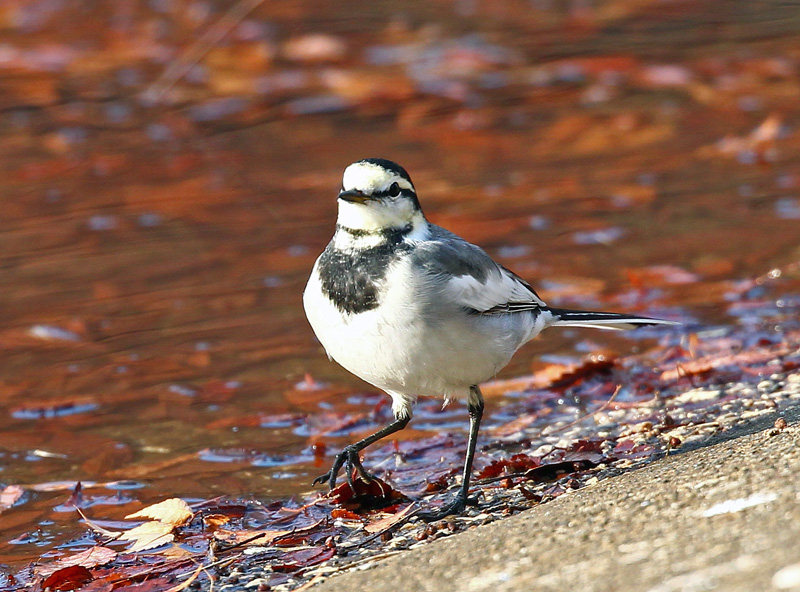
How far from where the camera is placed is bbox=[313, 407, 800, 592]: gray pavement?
286 cm

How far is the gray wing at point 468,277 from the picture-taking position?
452 cm

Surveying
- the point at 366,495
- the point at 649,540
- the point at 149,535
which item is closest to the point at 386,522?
the point at 366,495

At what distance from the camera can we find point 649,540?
3.20 m

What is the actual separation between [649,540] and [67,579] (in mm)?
2256

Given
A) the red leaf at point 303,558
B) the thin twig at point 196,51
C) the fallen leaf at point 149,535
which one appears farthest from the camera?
the thin twig at point 196,51

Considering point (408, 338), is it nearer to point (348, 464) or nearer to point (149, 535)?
point (348, 464)

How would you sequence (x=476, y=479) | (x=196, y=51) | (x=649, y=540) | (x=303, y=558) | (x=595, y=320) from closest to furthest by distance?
(x=649, y=540), (x=303, y=558), (x=476, y=479), (x=595, y=320), (x=196, y=51)

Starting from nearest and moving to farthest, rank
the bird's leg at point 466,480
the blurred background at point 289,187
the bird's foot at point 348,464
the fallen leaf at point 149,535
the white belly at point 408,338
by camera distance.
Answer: the white belly at point 408,338
the bird's leg at point 466,480
the fallen leaf at point 149,535
the bird's foot at point 348,464
the blurred background at point 289,187

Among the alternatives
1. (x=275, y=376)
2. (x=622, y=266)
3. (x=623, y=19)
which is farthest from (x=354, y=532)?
(x=623, y=19)

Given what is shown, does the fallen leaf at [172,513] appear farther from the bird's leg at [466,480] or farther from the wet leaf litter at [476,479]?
the bird's leg at [466,480]

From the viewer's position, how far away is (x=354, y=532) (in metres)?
4.43

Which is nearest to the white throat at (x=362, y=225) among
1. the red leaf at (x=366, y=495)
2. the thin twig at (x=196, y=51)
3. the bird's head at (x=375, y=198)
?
the bird's head at (x=375, y=198)

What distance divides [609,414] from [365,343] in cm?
187

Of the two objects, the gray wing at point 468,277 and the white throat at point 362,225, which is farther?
the white throat at point 362,225
